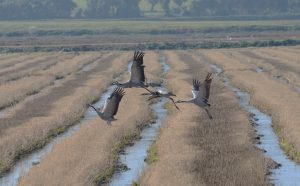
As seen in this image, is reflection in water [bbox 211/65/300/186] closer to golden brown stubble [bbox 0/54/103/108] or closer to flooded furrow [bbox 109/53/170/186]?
flooded furrow [bbox 109/53/170/186]

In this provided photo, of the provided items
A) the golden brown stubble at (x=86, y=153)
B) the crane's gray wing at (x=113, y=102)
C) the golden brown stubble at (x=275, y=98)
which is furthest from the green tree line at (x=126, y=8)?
the crane's gray wing at (x=113, y=102)

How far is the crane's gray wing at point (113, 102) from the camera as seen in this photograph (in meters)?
22.4

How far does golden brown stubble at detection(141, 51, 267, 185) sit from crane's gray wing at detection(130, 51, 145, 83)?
2582mm

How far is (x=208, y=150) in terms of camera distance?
27.8 m

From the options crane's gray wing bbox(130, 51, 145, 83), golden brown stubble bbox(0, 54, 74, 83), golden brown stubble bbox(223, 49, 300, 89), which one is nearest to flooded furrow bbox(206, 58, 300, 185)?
crane's gray wing bbox(130, 51, 145, 83)

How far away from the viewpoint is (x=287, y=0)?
184 metres

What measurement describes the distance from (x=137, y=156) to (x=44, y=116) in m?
9.96

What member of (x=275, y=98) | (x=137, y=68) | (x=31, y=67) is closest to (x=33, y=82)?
(x=31, y=67)

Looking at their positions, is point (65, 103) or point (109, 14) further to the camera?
point (109, 14)

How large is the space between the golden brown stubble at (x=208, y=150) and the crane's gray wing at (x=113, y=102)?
198cm

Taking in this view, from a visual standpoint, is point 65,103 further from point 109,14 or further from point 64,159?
point 109,14

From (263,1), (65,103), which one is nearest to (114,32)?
(263,1)

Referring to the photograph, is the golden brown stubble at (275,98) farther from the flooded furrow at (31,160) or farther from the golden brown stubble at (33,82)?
the golden brown stubble at (33,82)

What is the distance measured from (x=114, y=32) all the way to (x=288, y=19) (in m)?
43.2
